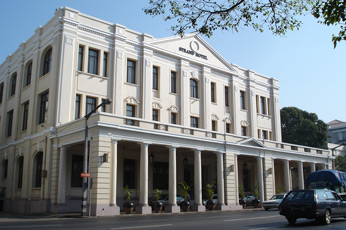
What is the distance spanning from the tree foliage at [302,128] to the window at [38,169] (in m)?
47.3

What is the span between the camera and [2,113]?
37.6 m

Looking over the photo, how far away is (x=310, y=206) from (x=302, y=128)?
2047 inches

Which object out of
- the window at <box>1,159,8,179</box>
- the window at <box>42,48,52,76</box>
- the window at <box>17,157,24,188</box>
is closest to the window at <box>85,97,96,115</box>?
the window at <box>42,48,52,76</box>

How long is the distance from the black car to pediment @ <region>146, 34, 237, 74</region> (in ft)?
70.1

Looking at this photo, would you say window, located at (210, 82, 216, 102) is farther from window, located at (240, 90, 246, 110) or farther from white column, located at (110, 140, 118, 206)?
white column, located at (110, 140, 118, 206)

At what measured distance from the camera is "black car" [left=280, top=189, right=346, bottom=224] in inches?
606

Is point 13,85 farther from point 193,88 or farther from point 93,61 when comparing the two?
point 193,88

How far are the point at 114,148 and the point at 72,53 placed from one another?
9.34 meters

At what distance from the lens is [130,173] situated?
3139 cm

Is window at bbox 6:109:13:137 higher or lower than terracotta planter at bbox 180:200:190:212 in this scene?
higher

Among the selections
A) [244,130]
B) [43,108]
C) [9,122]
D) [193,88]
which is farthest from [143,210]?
[244,130]

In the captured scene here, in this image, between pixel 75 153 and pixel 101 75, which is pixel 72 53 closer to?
pixel 101 75

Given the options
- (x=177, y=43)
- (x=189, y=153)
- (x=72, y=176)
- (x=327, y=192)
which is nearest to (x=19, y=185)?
(x=72, y=176)

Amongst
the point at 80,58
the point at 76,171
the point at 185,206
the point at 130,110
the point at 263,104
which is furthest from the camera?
the point at 263,104
